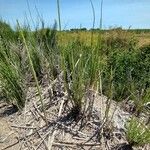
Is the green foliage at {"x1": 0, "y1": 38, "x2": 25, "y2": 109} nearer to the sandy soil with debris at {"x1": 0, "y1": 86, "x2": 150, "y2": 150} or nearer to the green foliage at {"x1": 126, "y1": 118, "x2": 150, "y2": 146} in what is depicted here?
the sandy soil with debris at {"x1": 0, "y1": 86, "x2": 150, "y2": 150}

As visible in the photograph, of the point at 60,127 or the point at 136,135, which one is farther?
the point at 60,127

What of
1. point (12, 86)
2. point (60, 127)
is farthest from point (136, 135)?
point (12, 86)

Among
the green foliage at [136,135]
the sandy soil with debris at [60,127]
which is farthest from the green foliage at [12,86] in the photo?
the green foliage at [136,135]

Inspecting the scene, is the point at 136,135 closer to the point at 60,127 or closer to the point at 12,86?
the point at 60,127

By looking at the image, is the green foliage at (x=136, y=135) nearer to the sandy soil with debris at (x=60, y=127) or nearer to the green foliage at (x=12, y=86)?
the sandy soil with debris at (x=60, y=127)

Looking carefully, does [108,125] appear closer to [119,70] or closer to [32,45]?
[32,45]

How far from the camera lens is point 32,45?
16.6 feet

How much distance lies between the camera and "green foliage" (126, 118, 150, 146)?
2902 millimetres

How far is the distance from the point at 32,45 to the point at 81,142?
89.3 inches

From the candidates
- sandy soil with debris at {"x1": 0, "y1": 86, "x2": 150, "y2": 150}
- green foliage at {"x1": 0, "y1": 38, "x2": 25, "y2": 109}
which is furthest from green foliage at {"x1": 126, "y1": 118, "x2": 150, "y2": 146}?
green foliage at {"x1": 0, "y1": 38, "x2": 25, "y2": 109}

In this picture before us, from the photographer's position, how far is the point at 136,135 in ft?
9.55

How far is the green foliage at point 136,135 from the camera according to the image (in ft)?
9.52

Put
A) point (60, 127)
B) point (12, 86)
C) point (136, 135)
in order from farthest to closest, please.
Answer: point (12, 86), point (60, 127), point (136, 135)

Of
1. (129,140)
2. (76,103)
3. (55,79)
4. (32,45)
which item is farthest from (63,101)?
(32,45)
